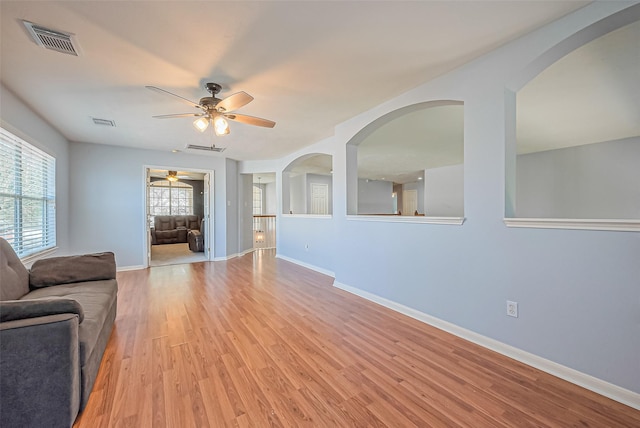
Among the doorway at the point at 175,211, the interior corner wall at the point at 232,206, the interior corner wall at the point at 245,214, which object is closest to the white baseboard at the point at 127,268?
the interior corner wall at the point at 232,206

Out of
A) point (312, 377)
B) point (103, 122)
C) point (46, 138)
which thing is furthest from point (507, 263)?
point (46, 138)

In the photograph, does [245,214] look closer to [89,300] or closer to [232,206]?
[232,206]

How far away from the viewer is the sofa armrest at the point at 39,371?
1.25 m

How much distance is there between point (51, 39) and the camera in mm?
1880

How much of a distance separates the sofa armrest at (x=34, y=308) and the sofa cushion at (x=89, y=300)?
192mm

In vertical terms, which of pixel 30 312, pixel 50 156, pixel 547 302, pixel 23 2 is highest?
pixel 23 2

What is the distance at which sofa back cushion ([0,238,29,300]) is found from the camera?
6.19 ft

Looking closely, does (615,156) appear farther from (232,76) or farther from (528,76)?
(232,76)

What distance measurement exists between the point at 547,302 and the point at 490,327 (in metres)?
0.50

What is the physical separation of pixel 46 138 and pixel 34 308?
12.0 feet

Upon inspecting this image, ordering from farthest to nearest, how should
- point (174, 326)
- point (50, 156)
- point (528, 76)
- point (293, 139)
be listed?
point (293, 139)
point (50, 156)
point (174, 326)
point (528, 76)

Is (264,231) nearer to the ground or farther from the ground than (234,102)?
nearer to the ground

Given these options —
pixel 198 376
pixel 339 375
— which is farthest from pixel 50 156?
pixel 339 375

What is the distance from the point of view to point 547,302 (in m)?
1.88
